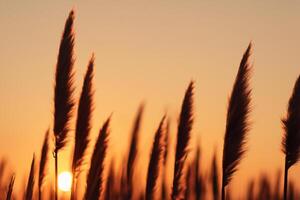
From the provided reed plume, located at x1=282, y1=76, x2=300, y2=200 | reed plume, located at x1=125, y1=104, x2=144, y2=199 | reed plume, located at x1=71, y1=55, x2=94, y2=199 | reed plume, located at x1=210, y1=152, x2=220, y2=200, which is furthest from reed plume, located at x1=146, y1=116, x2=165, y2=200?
reed plume, located at x1=210, y1=152, x2=220, y2=200

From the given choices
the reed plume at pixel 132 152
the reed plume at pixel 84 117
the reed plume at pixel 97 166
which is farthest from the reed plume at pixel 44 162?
the reed plume at pixel 97 166

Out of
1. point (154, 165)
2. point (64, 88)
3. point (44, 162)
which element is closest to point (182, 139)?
point (154, 165)

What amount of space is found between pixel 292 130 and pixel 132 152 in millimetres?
1834

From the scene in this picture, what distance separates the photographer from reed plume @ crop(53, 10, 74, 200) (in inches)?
221

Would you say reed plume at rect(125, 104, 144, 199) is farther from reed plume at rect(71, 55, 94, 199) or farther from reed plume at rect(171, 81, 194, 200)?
reed plume at rect(71, 55, 94, 199)

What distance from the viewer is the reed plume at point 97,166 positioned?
479cm

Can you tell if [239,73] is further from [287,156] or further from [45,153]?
[45,153]

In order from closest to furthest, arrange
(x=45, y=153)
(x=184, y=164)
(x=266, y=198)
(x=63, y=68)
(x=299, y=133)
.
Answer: (x=63, y=68)
(x=299, y=133)
(x=184, y=164)
(x=45, y=153)
(x=266, y=198)

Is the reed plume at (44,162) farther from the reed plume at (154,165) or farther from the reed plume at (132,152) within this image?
the reed plume at (154,165)

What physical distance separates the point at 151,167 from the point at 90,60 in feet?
4.41

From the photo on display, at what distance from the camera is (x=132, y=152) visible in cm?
712

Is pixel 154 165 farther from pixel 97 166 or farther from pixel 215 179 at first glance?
pixel 215 179

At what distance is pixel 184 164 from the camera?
21.4 ft

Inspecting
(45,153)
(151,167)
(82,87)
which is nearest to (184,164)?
(151,167)
